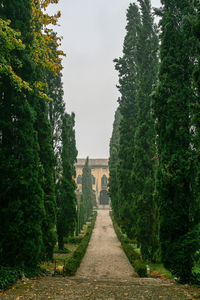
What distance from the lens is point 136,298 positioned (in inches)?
235

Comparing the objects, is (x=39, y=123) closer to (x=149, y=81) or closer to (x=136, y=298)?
(x=149, y=81)

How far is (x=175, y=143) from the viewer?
8148mm

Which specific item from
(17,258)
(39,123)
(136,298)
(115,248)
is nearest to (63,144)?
(39,123)

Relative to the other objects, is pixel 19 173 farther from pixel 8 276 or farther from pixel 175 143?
pixel 175 143

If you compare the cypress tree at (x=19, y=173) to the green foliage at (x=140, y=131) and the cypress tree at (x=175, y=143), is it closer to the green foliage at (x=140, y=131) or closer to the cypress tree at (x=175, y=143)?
the cypress tree at (x=175, y=143)

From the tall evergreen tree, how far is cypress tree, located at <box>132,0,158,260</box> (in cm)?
170

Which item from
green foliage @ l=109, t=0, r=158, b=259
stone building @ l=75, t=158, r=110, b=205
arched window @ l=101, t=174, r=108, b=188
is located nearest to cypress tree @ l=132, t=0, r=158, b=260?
green foliage @ l=109, t=0, r=158, b=259

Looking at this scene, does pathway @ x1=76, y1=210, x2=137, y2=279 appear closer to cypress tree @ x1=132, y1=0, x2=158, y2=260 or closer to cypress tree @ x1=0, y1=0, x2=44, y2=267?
cypress tree @ x1=132, y1=0, x2=158, y2=260

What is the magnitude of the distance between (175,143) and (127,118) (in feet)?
31.1

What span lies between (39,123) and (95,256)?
773 centimetres

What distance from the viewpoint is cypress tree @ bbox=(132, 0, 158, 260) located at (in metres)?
11.5

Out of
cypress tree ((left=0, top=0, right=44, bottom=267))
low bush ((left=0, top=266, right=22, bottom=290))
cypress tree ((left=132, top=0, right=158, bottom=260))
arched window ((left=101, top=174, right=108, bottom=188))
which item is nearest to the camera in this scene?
low bush ((left=0, top=266, right=22, bottom=290))

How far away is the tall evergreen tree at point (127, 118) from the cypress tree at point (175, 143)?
22.6ft

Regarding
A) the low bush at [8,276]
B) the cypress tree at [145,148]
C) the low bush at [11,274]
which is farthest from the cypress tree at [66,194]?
the low bush at [8,276]
